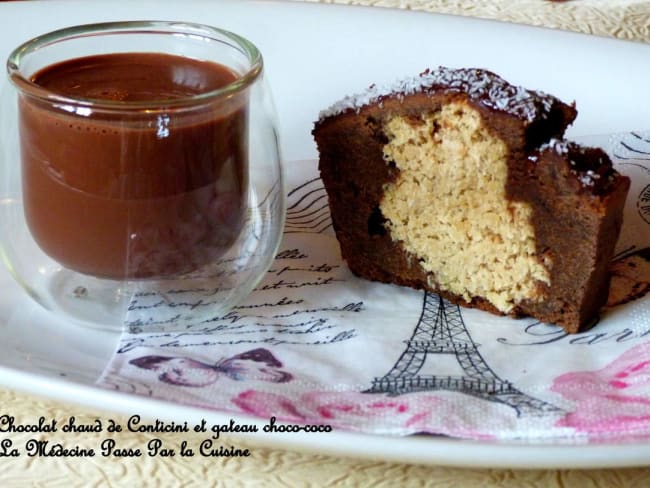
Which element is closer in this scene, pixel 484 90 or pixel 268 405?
pixel 268 405

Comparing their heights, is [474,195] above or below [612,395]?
above

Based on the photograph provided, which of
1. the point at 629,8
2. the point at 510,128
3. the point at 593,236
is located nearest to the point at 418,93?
the point at 510,128

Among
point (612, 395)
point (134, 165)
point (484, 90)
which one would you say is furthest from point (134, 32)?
point (612, 395)

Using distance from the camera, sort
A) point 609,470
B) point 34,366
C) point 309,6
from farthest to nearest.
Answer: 1. point 309,6
2. point 34,366
3. point 609,470

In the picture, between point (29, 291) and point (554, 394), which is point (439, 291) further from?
point (29, 291)

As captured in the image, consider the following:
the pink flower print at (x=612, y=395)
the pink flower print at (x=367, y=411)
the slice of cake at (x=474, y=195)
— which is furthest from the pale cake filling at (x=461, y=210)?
the pink flower print at (x=367, y=411)

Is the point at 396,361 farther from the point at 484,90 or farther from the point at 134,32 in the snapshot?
the point at 134,32
